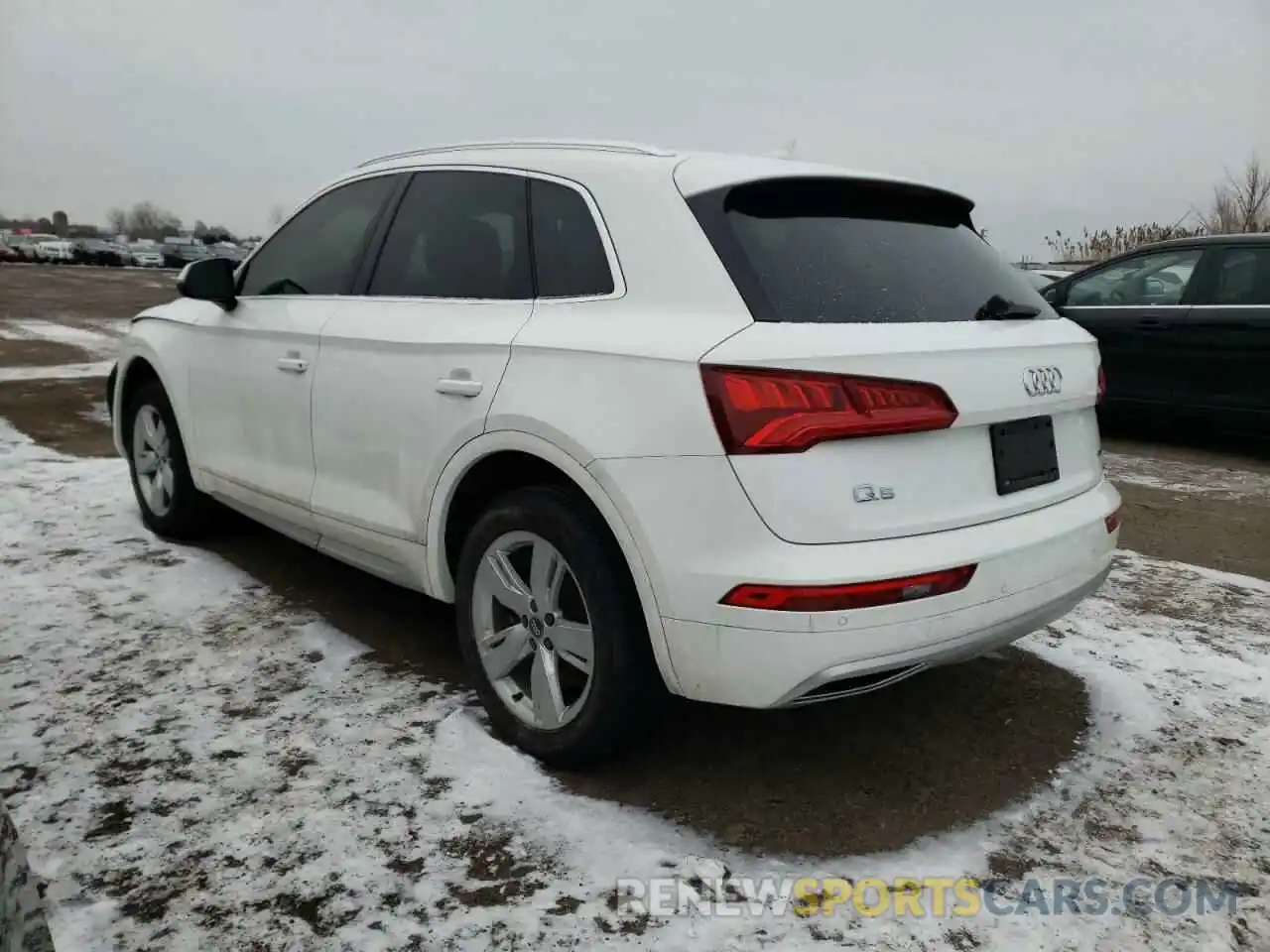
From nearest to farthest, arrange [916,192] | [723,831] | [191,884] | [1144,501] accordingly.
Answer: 1. [191,884]
2. [723,831]
3. [916,192]
4. [1144,501]

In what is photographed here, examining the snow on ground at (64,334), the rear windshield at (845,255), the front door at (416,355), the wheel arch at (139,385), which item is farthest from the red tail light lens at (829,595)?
the snow on ground at (64,334)

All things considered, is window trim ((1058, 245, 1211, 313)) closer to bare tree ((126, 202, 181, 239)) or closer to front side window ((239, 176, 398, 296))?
front side window ((239, 176, 398, 296))

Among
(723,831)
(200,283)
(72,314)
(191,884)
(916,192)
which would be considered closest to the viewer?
(191,884)

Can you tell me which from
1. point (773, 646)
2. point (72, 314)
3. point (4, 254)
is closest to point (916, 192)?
point (773, 646)

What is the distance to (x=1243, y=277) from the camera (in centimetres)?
715

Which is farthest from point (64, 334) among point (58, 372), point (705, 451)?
point (705, 451)

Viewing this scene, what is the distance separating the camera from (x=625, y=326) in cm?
254

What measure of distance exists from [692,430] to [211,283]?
2658 mm

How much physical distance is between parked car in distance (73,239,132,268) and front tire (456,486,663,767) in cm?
6369

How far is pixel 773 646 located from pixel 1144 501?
4549mm

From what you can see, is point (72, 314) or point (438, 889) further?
point (72, 314)

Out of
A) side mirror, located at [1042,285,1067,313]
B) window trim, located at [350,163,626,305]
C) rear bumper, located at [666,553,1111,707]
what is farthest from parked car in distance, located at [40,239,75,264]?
rear bumper, located at [666,553,1111,707]

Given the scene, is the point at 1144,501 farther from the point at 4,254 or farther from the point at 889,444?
the point at 4,254

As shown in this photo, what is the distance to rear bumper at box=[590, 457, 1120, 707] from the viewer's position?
2252 millimetres
